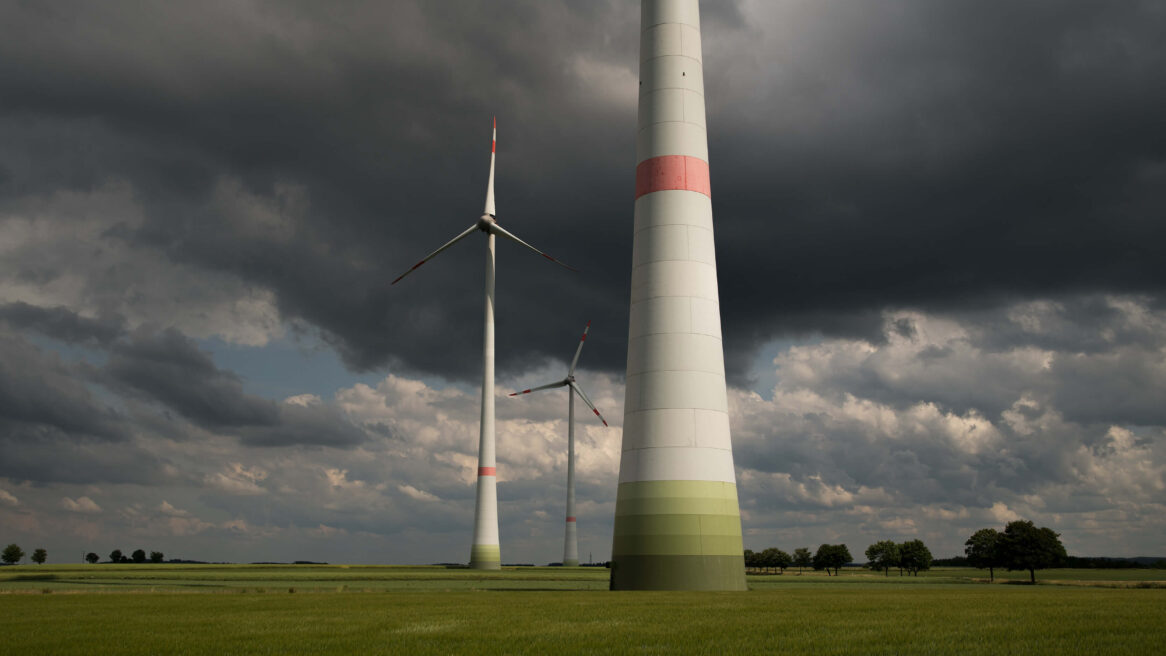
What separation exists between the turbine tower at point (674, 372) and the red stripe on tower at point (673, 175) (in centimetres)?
7

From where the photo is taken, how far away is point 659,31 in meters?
52.6

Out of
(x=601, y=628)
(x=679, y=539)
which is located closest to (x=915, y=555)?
(x=679, y=539)

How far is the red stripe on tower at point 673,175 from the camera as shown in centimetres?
4975


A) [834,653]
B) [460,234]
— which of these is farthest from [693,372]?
[460,234]

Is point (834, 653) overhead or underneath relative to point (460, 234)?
underneath

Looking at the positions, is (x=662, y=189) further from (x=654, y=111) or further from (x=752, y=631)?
(x=752, y=631)

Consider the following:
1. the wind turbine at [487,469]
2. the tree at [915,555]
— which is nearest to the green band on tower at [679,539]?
the wind turbine at [487,469]

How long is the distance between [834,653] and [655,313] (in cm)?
3293

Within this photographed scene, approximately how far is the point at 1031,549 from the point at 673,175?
99.1 meters

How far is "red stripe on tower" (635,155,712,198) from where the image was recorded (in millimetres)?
49750

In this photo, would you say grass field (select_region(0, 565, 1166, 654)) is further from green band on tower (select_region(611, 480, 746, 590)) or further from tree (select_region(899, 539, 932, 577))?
tree (select_region(899, 539, 932, 577))

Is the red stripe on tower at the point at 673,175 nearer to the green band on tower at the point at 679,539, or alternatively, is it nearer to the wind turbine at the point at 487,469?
the green band on tower at the point at 679,539

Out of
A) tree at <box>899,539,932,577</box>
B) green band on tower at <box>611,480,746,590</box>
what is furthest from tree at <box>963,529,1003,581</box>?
green band on tower at <box>611,480,746,590</box>

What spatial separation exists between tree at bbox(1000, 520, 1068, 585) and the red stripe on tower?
313 ft
